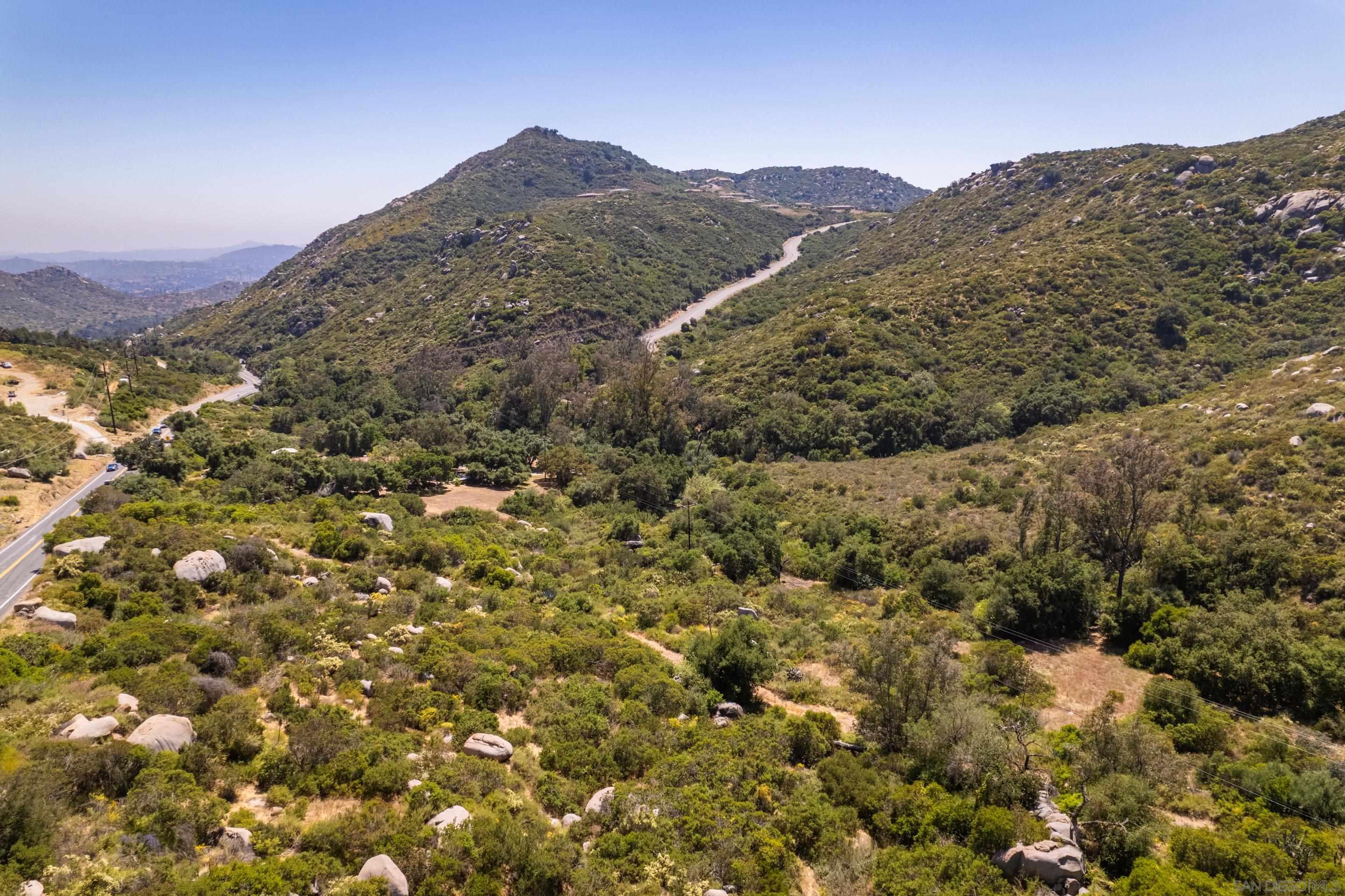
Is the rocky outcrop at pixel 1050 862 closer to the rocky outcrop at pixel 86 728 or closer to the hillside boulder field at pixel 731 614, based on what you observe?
the hillside boulder field at pixel 731 614

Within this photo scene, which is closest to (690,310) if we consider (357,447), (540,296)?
(540,296)

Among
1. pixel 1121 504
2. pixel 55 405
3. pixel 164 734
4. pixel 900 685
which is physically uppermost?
pixel 55 405

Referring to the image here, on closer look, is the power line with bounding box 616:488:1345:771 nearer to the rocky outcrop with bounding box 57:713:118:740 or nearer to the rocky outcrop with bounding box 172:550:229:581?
the rocky outcrop with bounding box 172:550:229:581

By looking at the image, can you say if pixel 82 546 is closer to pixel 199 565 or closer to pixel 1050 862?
pixel 199 565

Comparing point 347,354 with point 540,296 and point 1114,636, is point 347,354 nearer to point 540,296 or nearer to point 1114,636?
point 540,296

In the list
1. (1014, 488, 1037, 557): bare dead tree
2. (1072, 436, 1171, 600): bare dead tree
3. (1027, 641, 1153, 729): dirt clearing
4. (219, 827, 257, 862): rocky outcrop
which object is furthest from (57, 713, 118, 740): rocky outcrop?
(1014, 488, 1037, 557): bare dead tree

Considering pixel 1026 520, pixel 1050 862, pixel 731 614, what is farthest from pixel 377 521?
pixel 1026 520
